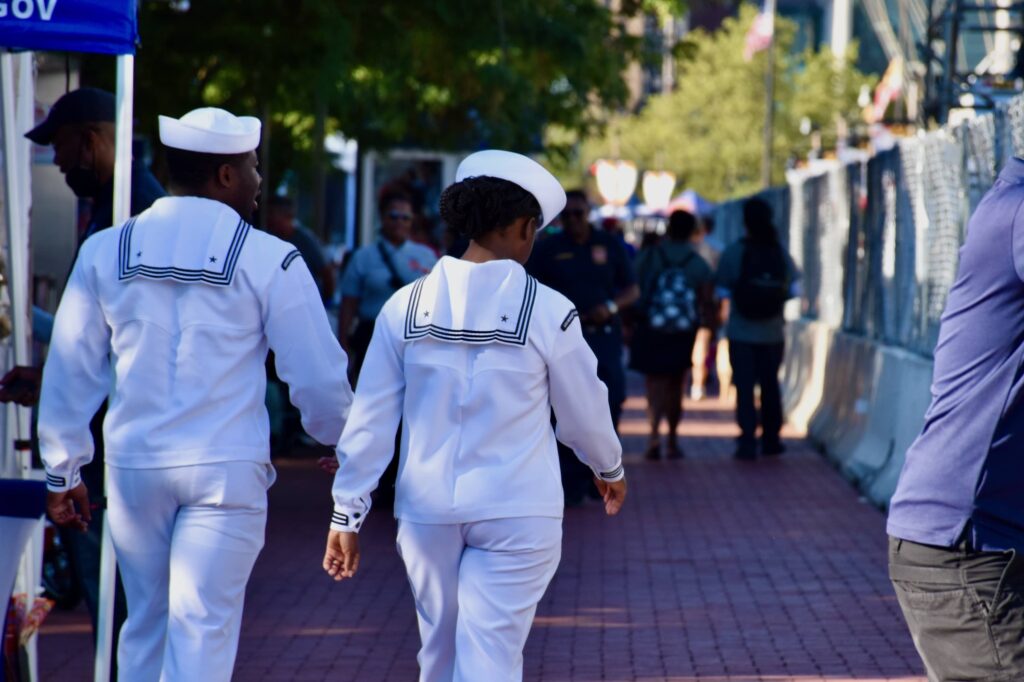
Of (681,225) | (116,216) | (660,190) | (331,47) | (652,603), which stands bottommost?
(652,603)

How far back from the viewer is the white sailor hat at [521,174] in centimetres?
448

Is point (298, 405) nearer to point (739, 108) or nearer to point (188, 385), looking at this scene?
point (188, 385)

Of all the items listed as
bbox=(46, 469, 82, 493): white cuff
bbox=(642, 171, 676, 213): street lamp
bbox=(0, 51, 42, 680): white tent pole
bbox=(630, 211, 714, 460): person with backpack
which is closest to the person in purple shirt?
bbox=(46, 469, 82, 493): white cuff

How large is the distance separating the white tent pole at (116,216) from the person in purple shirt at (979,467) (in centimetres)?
257

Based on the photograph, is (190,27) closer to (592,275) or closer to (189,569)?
(592,275)

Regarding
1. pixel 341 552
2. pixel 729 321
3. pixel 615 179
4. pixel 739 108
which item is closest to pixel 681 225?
pixel 729 321

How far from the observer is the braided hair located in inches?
176

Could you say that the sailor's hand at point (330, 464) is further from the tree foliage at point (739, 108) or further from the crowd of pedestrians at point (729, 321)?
the tree foliage at point (739, 108)

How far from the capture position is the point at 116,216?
18.0 feet

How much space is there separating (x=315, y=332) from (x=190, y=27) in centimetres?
854

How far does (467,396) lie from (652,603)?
430cm

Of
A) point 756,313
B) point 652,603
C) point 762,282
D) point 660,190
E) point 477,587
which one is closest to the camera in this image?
point 477,587

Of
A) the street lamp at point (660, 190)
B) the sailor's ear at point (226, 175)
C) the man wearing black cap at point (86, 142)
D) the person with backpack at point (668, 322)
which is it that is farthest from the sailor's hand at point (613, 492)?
the street lamp at point (660, 190)

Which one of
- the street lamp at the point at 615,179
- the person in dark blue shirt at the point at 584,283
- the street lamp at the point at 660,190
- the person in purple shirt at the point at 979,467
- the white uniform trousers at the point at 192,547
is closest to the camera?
the person in purple shirt at the point at 979,467
